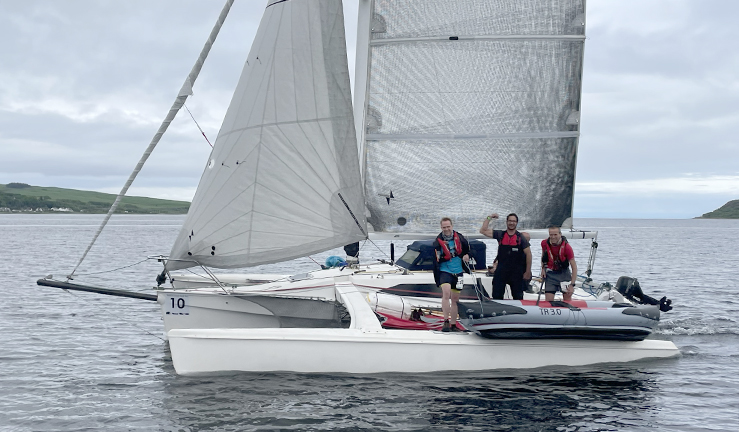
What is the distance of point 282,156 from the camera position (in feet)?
33.8

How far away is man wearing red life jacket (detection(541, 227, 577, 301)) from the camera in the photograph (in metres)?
10.6

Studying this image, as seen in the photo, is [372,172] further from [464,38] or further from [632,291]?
[632,291]

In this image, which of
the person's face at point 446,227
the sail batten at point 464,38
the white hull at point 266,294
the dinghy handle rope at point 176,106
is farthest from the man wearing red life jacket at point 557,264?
the dinghy handle rope at point 176,106

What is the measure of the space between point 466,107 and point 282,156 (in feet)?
16.1

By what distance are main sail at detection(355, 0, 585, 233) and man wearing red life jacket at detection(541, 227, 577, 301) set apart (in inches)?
127

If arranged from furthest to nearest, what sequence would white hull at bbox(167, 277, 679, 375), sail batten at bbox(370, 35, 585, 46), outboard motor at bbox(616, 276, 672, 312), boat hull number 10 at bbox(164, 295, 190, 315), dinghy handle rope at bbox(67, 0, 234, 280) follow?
sail batten at bbox(370, 35, 585, 46), outboard motor at bbox(616, 276, 672, 312), boat hull number 10 at bbox(164, 295, 190, 315), dinghy handle rope at bbox(67, 0, 234, 280), white hull at bbox(167, 277, 679, 375)

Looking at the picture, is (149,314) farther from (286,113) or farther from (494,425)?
(494,425)

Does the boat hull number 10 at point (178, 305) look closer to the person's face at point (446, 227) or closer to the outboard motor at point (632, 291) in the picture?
the person's face at point (446, 227)

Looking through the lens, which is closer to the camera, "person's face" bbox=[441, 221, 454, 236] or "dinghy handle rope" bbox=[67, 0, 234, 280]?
"person's face" bbox=[441, 221, 454, 236]

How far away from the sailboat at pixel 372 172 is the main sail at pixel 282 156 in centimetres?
2

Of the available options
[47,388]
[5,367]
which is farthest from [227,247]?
[5,367]

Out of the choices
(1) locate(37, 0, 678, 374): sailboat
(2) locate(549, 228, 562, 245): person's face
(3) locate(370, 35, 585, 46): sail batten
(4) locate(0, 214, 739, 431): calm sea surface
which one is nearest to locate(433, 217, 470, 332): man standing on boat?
(1) locate(37, 0, 678, 374): sailboat

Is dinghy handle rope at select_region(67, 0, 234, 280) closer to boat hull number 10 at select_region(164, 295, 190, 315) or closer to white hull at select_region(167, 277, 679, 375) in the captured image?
boat hull number 10 at select_region(164, 295, 190, 315)

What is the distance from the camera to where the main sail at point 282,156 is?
10.2m
